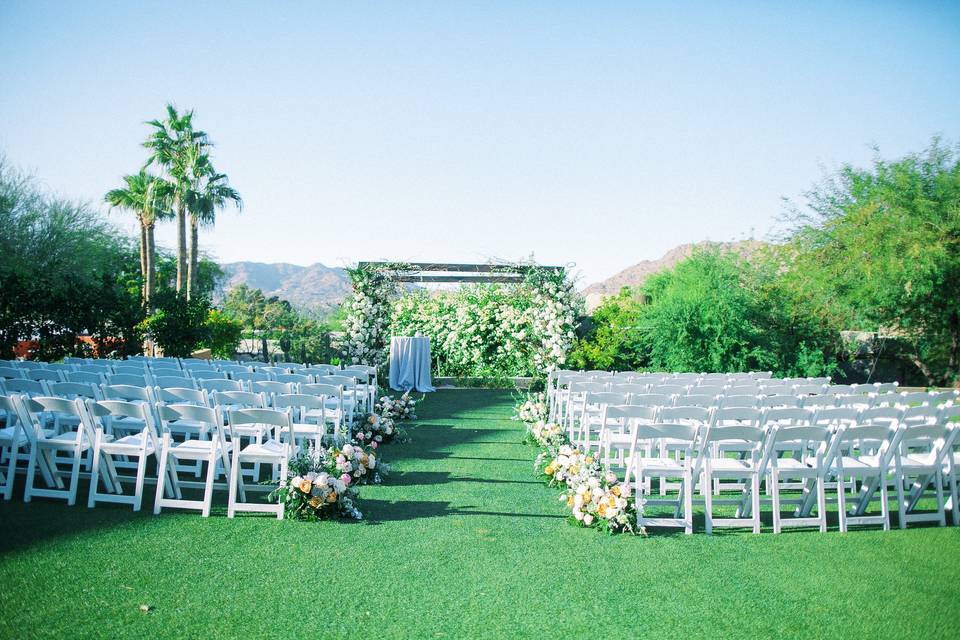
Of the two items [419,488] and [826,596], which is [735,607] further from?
[419,488]

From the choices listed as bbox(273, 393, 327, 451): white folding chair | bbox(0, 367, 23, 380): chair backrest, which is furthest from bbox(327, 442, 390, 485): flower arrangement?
bbox(0, 367, 23, 380): chair backrest

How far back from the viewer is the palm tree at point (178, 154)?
2341cm

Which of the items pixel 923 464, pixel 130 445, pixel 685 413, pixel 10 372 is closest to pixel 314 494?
pixel 130 445

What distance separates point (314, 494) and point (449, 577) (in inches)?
59.7

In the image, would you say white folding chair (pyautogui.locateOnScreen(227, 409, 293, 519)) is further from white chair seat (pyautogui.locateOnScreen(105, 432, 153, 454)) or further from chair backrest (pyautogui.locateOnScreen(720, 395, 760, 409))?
chair backrest (pyautogui.locateOnScreen(720, 395, 760, 409))

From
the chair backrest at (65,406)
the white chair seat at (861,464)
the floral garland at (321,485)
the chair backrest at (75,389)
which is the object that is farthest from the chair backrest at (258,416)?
the white chair seat at (861,464)

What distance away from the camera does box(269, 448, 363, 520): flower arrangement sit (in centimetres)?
494

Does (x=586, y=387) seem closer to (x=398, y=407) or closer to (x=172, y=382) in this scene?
(x=398, y=407)

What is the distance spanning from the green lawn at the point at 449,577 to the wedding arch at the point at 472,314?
9608 mm

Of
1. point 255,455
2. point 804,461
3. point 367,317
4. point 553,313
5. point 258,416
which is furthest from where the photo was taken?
point 367,317

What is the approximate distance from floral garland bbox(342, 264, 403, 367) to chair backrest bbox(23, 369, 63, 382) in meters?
7.85

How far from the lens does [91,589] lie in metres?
3.56

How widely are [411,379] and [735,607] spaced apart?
37.0 feet

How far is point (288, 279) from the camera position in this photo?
11294 centimetres
